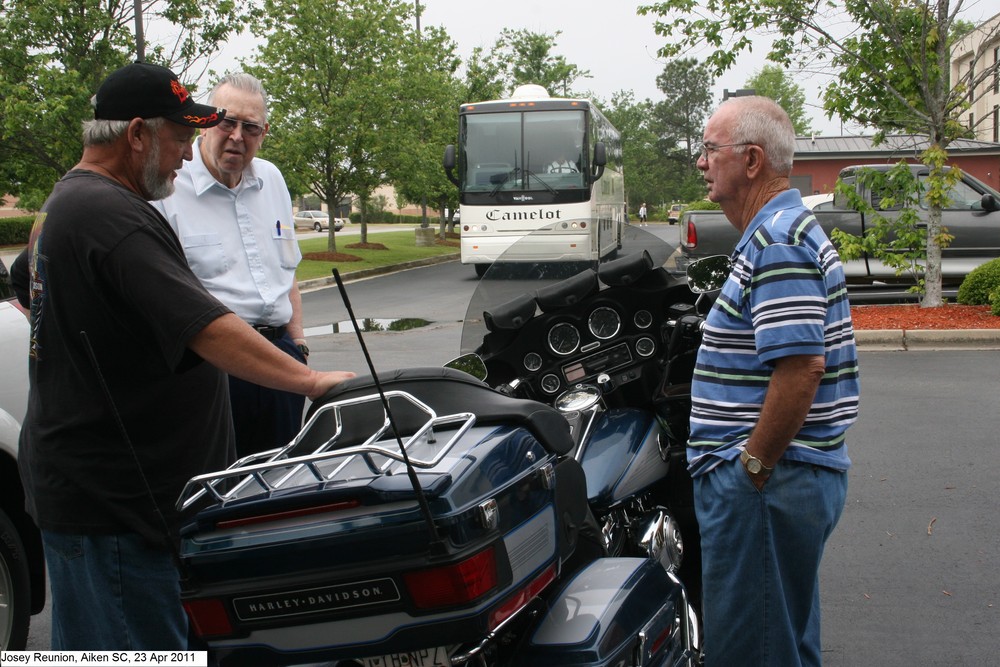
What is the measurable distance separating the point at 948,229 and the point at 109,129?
14217 mm

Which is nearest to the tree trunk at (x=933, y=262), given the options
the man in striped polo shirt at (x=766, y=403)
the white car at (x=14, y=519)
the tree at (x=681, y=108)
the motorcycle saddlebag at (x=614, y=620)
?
the man in striped polo shirt at (x=766, y=403)

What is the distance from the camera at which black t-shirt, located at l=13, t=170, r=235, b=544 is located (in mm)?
2193

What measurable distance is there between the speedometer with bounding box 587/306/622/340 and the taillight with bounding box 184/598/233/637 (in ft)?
6.15

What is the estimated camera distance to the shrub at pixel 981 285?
11805 millimetres

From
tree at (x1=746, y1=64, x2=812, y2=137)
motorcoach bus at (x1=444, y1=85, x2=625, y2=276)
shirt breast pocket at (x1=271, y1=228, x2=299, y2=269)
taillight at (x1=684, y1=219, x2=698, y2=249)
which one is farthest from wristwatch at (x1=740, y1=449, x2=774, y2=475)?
tree at (x1=746, y1=64, x2=812, y2=137)

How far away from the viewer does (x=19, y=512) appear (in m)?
3.74

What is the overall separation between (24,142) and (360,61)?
1122 centimetres

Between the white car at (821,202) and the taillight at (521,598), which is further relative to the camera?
the white car at (821,202)

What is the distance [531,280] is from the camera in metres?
3.62

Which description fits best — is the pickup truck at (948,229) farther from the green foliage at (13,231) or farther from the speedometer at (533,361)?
the green foliage at (13,231)

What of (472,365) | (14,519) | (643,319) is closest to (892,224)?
(643,319)

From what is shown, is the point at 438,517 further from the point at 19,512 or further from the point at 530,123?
the point at 530,123

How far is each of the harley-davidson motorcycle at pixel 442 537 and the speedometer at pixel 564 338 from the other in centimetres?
14

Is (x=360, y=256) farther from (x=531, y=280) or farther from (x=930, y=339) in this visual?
(x=531, y=280)
